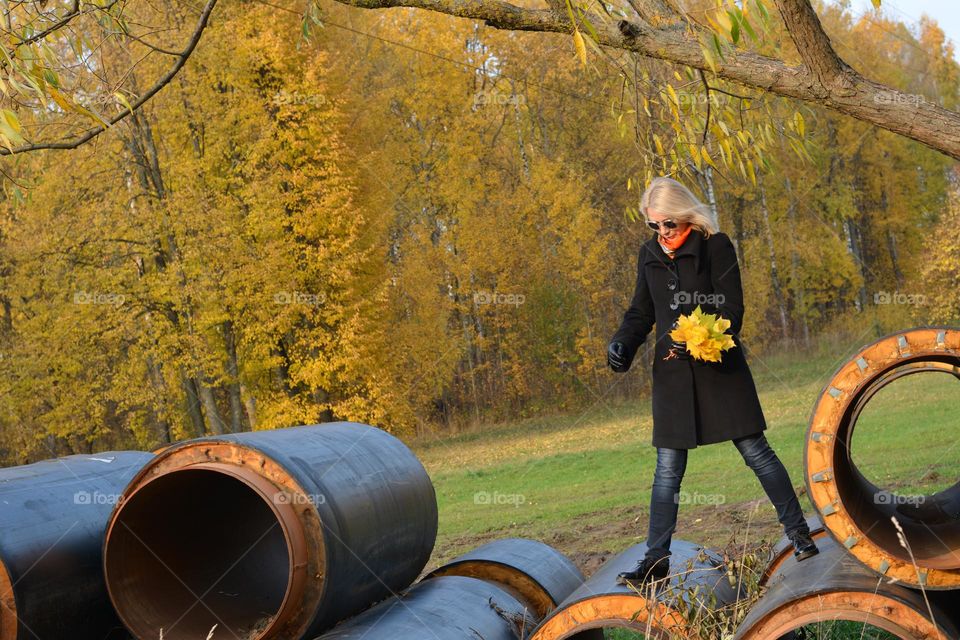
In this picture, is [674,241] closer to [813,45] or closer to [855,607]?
[813,45]

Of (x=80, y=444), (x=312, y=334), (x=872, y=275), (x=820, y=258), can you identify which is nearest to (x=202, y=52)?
(x=312, y=334)

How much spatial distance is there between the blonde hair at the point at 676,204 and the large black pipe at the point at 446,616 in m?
2.26

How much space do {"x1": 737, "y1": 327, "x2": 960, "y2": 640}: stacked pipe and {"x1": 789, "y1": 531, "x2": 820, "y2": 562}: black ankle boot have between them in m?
0.19

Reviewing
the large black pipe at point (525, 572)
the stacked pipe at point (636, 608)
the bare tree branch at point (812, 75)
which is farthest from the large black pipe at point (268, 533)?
the bare tree branch at point (812, 75)

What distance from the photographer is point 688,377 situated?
5125mm

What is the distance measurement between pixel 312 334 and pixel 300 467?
19466mm

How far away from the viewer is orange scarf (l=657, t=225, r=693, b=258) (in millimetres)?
5344

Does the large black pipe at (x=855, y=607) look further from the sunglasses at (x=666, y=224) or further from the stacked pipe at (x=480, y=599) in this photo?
the sunglasses at (x=666, y=224)

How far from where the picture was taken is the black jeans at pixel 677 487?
192 inches

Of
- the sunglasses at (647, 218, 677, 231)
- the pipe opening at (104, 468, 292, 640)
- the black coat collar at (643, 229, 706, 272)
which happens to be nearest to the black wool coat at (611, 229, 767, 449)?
the black coat collar at (643, 229, 706, 272)

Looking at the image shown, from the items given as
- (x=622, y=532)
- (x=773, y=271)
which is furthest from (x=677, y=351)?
(x=773, y=271)

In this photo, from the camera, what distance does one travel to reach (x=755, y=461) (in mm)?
5020

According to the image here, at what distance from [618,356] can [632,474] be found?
35.9 feet

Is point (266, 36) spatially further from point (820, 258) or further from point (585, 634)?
point (820, 258)
